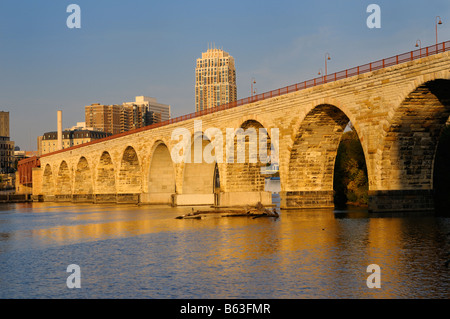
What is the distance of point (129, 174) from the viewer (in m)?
89.1

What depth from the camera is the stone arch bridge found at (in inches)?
1399

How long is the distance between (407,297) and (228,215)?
31794 millimetres

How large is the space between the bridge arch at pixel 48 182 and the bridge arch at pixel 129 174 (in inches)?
1667

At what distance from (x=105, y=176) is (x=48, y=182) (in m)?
35.3

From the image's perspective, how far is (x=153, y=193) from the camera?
258 ft

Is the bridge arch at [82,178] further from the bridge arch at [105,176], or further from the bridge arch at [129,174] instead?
the bridge arch at [129,174]

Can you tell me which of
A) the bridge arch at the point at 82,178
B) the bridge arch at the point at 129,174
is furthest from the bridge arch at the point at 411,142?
the bridge arch at the point at 82,178

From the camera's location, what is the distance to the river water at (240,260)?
18281 mm

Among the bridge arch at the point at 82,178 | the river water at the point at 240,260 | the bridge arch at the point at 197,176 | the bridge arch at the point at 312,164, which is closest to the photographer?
the river water at the point at 240,260

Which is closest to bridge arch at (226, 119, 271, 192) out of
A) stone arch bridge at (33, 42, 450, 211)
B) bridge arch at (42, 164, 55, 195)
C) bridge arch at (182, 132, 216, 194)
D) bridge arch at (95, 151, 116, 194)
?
stone arch bridge at (33, 42, 450, 211)

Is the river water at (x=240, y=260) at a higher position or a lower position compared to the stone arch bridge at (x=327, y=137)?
lower

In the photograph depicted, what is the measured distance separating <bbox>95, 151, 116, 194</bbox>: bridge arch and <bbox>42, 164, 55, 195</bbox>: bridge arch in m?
30.7

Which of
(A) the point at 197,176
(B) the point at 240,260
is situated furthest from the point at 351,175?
(B) the point at 240,260

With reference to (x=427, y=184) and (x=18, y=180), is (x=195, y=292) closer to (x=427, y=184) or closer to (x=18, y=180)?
(x=427, y=184)
